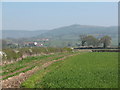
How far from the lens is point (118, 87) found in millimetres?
16375

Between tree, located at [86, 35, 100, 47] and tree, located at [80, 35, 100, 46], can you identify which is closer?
tree, located at [86, 35, 100, 47]

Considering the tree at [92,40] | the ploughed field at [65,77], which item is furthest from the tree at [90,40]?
the ploughed field at [65,77]

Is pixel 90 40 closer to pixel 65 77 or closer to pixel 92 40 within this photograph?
pixel 92 40

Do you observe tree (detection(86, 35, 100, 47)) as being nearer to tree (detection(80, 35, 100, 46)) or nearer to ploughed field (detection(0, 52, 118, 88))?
tree (detection(80, 35, 100, 46))

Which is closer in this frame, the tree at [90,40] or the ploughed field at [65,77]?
the ploughed field at [65,77]

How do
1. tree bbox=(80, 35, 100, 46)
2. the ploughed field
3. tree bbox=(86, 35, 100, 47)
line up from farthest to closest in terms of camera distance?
tree bbox=(80, 35, 100, 46)
tree bbox=(86, 35, 100, 47)
the ploughed field

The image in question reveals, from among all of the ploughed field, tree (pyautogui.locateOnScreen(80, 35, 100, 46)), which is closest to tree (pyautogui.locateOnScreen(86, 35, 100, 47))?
tree (pyautogui.locateOnScreen(80, 35, 100, 46))

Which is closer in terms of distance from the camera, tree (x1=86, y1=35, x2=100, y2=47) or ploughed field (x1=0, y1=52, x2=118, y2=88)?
ploughed field (x1=0, y1=52, x2=118, y2=88)

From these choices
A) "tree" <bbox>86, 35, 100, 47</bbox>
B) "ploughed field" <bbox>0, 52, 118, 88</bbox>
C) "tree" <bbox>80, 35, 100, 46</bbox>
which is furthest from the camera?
"tree" <bbox>80, 35, 100, 46</bbox>

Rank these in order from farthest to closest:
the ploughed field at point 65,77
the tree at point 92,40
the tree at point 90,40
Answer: the tree at point 90,40, the tree at point 92,40, the ploughed field at point 65,77

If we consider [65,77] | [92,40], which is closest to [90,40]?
[92,40]

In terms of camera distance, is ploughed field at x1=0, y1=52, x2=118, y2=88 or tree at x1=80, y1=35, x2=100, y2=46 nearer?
ploughed field at x1=0, y1=52, x2=118, y2=88

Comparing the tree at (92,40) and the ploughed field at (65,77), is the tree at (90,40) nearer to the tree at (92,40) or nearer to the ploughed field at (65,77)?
the tree at (92,40)

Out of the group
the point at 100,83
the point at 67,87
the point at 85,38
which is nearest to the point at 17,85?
the point at 67,87
